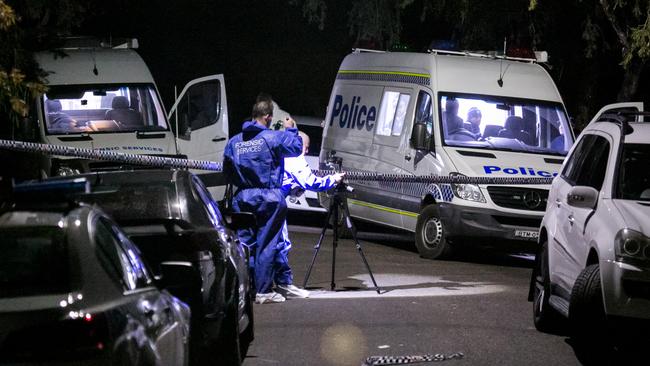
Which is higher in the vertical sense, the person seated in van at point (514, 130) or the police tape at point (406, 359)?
Result: the person seated in van at point (514, 130)

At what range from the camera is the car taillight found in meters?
4.77

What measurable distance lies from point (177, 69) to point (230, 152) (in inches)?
797

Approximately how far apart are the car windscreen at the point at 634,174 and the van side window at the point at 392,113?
706cm

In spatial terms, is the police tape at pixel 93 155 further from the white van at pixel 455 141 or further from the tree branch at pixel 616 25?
the tree branch at pixel 616 25

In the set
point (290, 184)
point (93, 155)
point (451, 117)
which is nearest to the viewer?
point (290, 184)

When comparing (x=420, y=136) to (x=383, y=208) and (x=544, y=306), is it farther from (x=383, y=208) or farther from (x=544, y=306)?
(x=544, y=306)

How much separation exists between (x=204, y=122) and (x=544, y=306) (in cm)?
900

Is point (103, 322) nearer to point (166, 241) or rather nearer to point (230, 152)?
point (166, 241)

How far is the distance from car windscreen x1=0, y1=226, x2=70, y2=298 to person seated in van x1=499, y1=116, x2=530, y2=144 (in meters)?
11.3

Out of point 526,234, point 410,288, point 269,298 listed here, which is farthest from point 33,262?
point 526,234

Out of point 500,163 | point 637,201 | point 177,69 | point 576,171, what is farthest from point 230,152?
point 177,69

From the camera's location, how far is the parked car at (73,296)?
483 cm

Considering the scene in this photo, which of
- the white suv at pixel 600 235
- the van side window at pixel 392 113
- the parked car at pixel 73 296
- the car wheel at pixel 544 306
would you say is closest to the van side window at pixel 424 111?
the van side window at pixel 392 113

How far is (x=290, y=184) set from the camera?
12.0 m
